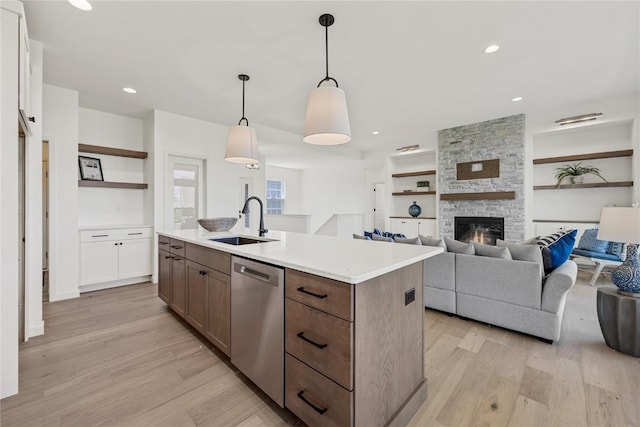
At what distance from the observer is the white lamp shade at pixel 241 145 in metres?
2.79

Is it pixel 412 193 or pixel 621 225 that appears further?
pixel 412 193

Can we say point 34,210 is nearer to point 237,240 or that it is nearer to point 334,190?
point 237,240

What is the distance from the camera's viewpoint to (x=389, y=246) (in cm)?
195

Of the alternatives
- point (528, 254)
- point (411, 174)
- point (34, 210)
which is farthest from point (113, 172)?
point (411, 174)

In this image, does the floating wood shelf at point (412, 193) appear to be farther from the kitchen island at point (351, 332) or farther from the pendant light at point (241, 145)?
the kitchen island at point (351, 332)

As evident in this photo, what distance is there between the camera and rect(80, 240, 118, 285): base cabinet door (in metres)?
3.74

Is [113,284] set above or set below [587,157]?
below

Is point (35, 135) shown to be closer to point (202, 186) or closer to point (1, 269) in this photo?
point (1, 269)

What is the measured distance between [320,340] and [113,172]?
15.7ft

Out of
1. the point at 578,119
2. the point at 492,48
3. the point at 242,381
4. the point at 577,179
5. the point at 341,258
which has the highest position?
the point at 492,48

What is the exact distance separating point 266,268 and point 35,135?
2.76 m

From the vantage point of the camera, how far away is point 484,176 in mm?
5422

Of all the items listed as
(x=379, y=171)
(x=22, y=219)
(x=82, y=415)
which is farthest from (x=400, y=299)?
(x=379, y=171)

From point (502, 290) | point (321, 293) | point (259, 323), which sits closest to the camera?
point (321, 293)
